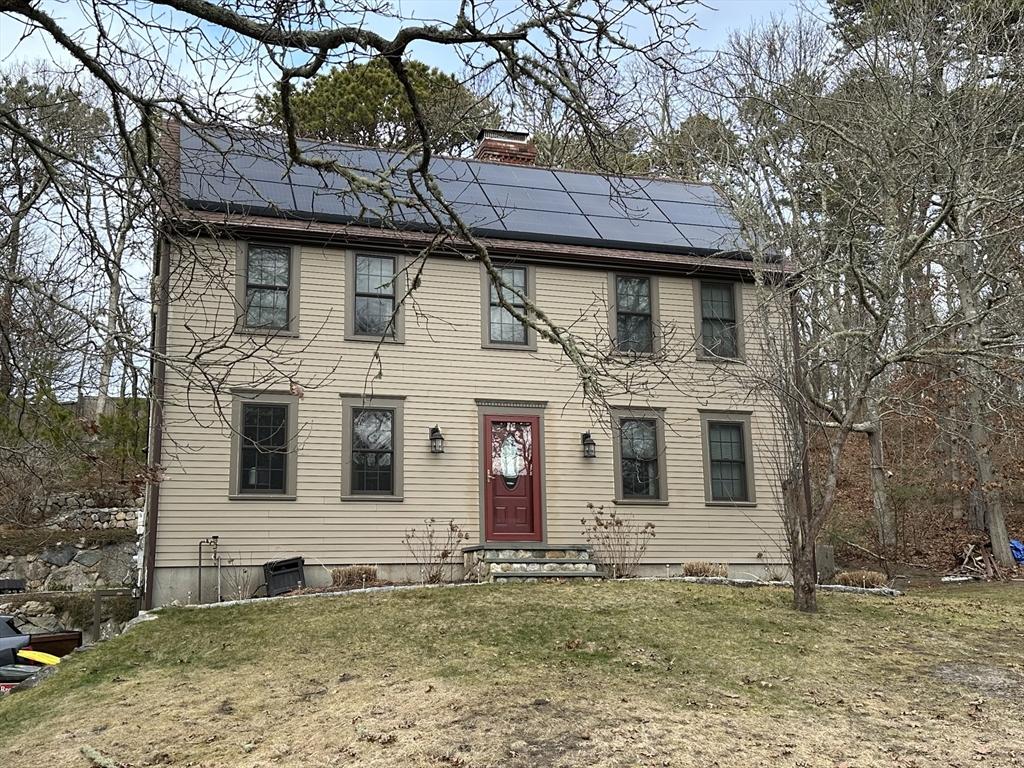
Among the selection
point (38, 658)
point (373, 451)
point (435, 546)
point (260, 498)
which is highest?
point (373, 451)

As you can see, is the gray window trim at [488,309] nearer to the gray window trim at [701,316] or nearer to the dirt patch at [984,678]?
the gray window trim at [701,316]

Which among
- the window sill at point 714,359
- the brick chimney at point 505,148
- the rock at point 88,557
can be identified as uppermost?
the brick chimney at point 505,148

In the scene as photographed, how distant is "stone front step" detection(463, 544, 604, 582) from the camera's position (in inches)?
523

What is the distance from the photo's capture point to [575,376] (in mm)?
15125

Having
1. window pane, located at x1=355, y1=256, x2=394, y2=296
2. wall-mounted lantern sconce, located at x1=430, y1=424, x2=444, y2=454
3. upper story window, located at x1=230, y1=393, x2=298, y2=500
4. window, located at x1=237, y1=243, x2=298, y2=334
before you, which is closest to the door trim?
wall-mounted lantern sconce, located at x1=430, y1=424, x2=444, y2=454

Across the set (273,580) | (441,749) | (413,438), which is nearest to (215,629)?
(273,580)

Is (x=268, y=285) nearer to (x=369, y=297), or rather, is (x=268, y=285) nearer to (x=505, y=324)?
(x=369, y=297)

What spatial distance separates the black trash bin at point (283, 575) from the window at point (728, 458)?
6571 millimetres

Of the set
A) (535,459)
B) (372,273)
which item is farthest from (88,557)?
(535,459)

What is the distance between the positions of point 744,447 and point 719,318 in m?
2.25

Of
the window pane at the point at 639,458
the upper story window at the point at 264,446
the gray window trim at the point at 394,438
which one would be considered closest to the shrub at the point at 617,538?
the window pane at the point at 639,458

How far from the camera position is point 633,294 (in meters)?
15.6

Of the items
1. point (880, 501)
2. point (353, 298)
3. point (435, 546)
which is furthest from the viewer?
point (880, 501)

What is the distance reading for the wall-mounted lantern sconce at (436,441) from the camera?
14.0m
